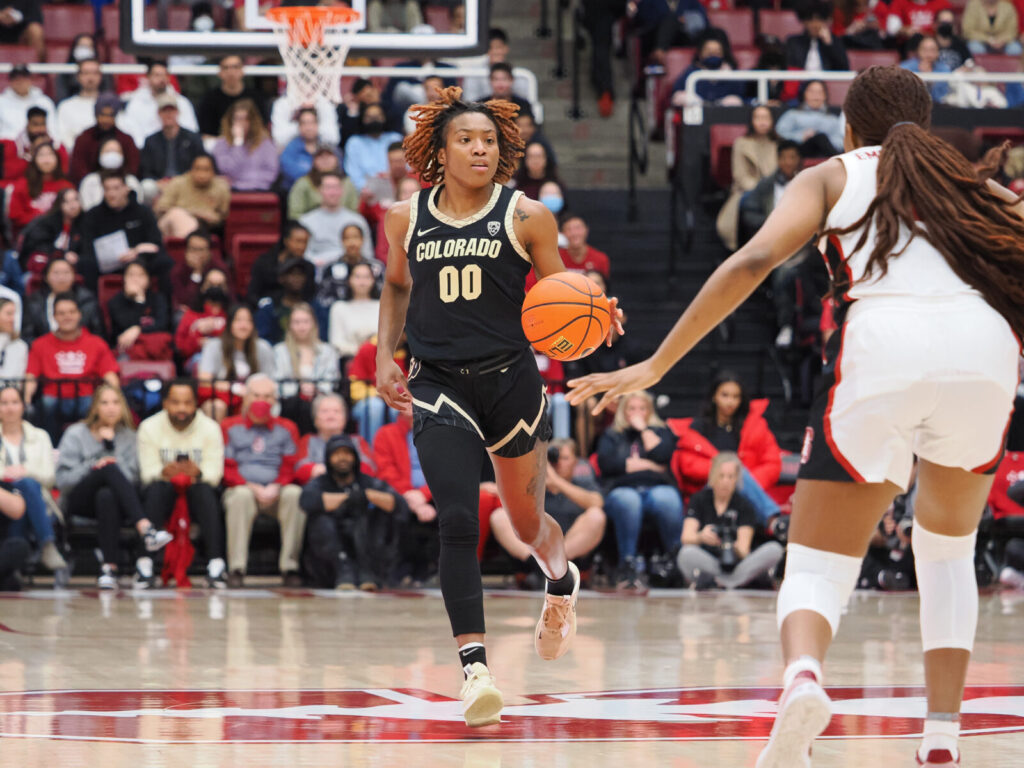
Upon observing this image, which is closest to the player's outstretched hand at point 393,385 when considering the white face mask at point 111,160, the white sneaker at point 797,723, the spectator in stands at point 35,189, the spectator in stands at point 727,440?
the white sneaker at point 797,723

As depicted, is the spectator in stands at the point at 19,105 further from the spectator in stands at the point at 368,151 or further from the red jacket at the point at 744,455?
the red jacket at the point at 744,455

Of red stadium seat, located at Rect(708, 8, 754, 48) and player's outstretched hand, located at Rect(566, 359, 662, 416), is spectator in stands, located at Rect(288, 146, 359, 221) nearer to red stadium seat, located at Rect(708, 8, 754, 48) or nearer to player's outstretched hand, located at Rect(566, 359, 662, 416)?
red stadium seat, located at Rect(708, 8, 754, 48)

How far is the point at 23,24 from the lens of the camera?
54.6 feet

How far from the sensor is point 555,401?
38.8 feet

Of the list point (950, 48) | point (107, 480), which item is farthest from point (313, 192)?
point (950, 48)

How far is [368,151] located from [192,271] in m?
2.30

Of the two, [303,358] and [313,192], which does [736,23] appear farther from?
[303,358]

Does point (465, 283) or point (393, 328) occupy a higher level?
point (465, 283)

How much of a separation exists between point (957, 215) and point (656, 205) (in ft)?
39.9

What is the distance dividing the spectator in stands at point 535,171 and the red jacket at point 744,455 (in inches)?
127

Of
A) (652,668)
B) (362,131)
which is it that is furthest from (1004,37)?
(652,668)

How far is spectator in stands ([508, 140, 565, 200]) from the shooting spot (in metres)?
13.9

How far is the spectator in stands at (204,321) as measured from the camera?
1234cm

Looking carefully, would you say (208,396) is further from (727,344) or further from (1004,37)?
(1004,37)
